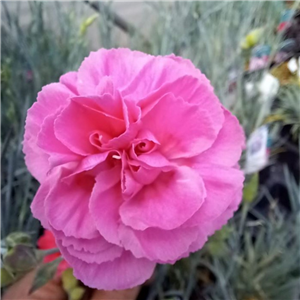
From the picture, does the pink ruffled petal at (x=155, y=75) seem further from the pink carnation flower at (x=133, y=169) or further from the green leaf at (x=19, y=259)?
the green leaf at (x=19, y=259)

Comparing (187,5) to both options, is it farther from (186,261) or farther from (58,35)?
(186,261)

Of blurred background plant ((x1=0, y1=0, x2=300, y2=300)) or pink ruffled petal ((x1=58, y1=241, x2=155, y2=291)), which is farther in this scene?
blurred background plant ((x1=0, y1=0, x2=300, y2=300))

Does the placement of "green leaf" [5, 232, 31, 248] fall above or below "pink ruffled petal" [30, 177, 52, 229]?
below

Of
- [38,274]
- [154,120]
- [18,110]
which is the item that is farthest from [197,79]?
[18,110]

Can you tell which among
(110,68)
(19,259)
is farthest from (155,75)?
(19,259)

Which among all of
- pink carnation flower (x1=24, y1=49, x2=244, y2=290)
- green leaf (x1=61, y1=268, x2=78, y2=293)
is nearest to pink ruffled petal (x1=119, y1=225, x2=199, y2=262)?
pink carnation flower (x1=24, y1=49, x2=244, y2=290)

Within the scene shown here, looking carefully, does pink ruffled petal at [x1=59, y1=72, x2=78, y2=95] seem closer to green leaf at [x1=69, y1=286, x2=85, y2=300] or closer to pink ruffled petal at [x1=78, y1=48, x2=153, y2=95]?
pink ruffled petal at [x1=78, y1=48, x2=153, y2=95]

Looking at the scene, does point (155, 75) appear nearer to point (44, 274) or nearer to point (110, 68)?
point (110, 68)

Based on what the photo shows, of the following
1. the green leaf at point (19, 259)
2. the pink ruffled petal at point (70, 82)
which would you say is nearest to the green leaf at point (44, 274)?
the green leaf at point (19, 259)
